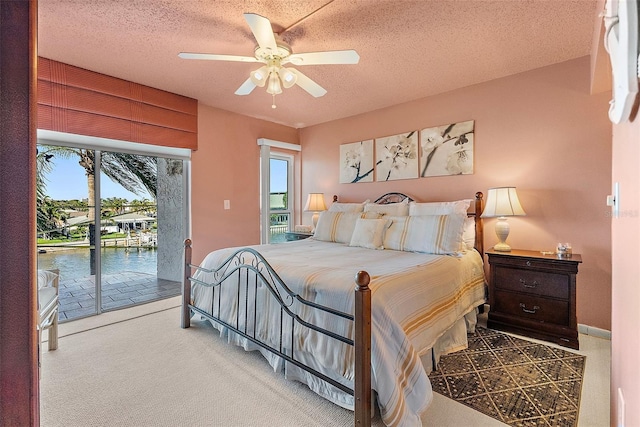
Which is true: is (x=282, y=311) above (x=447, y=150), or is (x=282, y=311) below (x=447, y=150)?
below

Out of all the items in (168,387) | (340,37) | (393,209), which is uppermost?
(340,37)

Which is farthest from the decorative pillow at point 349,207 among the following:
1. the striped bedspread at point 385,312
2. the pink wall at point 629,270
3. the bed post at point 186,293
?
the pink wall at point 629,270

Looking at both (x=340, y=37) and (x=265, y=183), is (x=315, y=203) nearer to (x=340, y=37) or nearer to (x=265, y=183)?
(x=265, y=183)

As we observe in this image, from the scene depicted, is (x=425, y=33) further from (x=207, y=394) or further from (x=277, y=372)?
(x=207, y=394)

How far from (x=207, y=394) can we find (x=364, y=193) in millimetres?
3188

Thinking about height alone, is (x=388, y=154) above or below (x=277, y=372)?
above

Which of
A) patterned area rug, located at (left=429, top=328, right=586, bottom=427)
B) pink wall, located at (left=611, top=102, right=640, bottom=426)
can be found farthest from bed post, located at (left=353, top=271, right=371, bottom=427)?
pink wall, located at (left=611, top=102, right=640, bottom=426)

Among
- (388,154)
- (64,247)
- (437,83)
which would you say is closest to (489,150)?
(437,83)

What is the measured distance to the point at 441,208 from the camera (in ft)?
10.4

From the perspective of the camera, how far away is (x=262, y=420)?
5.40ft

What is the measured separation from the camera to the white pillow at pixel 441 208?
10.0 ft

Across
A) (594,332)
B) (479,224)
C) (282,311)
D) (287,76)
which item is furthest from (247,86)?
(594,332)

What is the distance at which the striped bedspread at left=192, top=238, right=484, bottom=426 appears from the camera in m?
1.53

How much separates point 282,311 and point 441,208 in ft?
6.74
